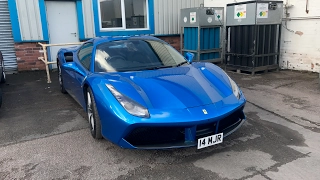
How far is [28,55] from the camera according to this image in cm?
855

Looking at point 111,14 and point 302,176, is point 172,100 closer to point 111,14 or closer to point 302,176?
point 302,176

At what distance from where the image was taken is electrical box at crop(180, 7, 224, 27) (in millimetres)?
8242

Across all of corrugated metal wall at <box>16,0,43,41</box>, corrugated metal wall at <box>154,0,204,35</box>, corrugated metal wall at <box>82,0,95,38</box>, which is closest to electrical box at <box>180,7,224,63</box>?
corrugated metal wall at <box>154,0,204,35</box>

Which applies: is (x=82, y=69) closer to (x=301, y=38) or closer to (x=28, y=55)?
(x=28, y=55)

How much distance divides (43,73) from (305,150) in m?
7.53

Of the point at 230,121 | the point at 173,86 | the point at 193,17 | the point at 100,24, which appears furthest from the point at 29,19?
the point at 230,121

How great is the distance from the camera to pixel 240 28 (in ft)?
24.9

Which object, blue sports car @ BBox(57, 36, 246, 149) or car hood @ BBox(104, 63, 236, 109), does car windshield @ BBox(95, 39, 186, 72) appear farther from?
car hood @ BBox(104, 63, 236, 109)

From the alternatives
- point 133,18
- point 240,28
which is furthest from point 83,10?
point 240,28

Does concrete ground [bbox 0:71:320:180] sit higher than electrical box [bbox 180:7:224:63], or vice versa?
electrical box [bbox 180:7:224:63]

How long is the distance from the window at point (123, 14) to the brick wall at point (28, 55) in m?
2.25

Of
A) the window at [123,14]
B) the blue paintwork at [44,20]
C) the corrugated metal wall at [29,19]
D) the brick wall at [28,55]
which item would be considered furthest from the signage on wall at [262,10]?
the brick wall at [28,55]

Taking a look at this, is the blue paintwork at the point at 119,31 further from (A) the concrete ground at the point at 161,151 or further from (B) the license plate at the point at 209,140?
(B) the license plate at the point at 209,140

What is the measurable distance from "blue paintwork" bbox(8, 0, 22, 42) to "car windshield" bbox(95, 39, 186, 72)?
5.41 meters
